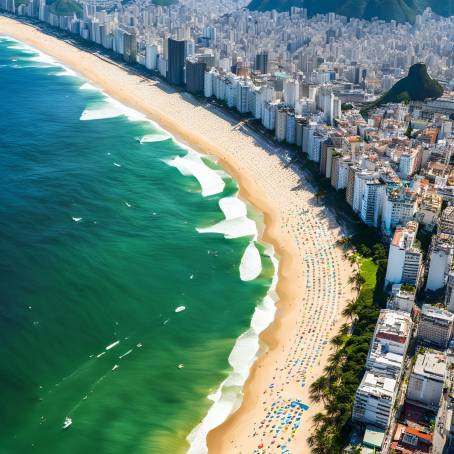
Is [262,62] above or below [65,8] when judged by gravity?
below

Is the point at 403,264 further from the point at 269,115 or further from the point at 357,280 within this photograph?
the point at 269,115

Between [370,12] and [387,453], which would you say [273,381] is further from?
[370,12]

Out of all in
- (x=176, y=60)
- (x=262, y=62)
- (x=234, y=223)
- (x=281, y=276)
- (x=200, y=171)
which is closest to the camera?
(x=281, y=276)

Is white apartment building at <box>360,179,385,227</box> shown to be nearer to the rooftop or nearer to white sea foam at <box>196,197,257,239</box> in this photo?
white sea foam at <box>196,197,257,239</box>

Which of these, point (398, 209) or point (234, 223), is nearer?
point (398, 209)

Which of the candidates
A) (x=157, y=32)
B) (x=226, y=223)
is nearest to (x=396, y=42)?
(x=157, y=32)

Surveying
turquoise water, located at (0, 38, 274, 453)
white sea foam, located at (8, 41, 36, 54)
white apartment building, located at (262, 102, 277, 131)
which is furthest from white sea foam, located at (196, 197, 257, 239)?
white sea foam, located at (8, 41, 36, 54)

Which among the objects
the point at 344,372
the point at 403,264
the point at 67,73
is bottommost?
the point at 344,372

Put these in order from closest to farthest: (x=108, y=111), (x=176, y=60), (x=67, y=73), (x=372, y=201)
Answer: (x=372, y=201) → (x=108, y=111) → (x=176, y=60) → (x=67, y=73)

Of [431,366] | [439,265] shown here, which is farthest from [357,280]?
[431,366]
